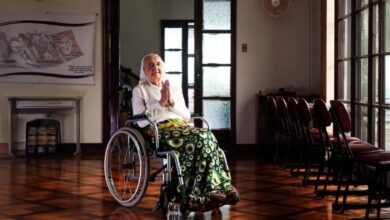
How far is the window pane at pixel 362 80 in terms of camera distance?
543 centimetres

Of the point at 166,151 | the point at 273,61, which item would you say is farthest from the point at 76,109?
the point at 166,151

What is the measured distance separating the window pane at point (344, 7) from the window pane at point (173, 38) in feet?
16.9

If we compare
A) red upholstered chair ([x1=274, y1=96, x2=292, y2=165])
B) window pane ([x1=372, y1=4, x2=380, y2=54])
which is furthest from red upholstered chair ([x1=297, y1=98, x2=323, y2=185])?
window pane ([x1=372, y1=4, x2=380, y2=54])

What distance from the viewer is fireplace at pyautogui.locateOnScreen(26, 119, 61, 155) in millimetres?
7531

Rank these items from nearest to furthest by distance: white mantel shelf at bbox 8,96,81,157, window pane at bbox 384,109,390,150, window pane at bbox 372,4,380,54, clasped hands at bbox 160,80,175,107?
clasped hands at bbox 160,80,175,107
window pane at bbox 384,109,390,150
window pane at bbox 372,4,380,54
white mantel shelf at bbox 8,96,81,157

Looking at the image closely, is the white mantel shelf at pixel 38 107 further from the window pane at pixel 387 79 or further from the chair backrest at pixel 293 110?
the window pane at pixel 387 79

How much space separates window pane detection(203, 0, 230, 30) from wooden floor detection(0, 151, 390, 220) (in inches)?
78.6

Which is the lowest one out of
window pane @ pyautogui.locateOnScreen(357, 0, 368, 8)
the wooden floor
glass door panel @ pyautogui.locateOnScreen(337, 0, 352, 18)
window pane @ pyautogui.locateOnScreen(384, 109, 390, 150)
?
the wooden floor

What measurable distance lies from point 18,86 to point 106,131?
1317 mm

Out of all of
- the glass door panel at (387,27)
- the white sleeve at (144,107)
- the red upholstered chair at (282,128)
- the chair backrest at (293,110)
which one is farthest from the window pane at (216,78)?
the white sleeve at (144,107)

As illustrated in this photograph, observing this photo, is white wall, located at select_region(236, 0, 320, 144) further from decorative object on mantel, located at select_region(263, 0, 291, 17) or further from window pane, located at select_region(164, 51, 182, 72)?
window pane, located at select_region(164, 51, 182, 72)

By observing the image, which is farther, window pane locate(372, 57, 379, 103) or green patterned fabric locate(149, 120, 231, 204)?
window pane locate(372, 57, 379, 103)

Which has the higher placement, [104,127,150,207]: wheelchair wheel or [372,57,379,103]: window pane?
[372,57,379,103]: window pane

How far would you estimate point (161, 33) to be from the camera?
36.4 ft
